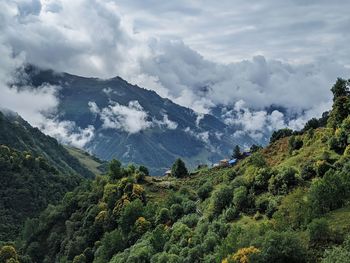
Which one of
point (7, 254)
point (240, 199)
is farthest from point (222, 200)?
point (7, 254)

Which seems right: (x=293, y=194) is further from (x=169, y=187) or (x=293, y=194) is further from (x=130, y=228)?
(x=169, y=187)

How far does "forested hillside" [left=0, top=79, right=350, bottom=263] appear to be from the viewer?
80625 mm

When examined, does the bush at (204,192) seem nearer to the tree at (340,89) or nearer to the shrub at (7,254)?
the tree at (340,89)

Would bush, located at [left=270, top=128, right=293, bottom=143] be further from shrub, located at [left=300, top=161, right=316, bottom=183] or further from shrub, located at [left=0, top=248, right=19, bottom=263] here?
shrub, located at [left=0, top=248, right=19, bottom=263]

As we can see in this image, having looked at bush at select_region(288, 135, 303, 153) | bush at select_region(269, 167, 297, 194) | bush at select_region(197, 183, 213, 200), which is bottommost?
bush at select_region(269, 167, 297, 194)

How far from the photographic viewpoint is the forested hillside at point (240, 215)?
80.6 meters

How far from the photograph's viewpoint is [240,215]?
116000 mm

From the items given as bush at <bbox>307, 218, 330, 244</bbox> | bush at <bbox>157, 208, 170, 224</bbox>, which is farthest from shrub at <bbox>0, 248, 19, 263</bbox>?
bush at <bbox>307, 218, 330, 244</bbox>

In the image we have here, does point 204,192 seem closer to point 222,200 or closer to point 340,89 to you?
point 222,200

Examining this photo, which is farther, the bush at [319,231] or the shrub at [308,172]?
the shrub at [308,172]

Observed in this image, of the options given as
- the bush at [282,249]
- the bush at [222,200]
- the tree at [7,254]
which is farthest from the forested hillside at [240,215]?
the tree at [7,254]

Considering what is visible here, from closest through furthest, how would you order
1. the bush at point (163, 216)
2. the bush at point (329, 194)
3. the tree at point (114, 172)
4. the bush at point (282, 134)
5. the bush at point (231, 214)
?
the bush at point (329, 194)
the bush at point (231, 214)
the bush at point (163, 216)
the bush at point (282, 134)
the tree at point (114, 172)

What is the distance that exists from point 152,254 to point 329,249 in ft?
177

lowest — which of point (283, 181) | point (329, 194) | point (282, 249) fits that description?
point (282, 249)
